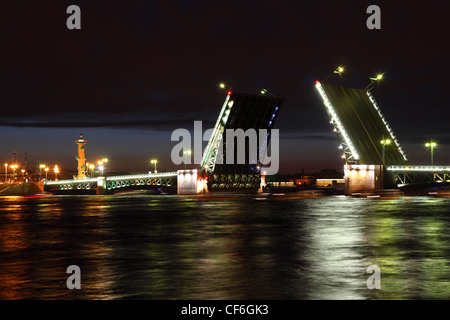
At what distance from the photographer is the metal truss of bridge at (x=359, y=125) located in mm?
64375

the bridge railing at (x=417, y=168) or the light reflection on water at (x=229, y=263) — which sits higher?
the bridge railing at (x=417, y=168)

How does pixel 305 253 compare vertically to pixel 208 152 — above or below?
below

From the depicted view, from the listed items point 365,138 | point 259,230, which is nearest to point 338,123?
point 365,138

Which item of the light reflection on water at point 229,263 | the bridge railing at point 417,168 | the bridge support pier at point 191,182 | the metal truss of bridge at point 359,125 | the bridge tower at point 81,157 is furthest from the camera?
the bridge tower at point 81,157

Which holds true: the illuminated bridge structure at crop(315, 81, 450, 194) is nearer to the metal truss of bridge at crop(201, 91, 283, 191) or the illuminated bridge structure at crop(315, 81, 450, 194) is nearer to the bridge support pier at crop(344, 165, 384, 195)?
the bridge support pier at crop(344, 165, 384, 195)

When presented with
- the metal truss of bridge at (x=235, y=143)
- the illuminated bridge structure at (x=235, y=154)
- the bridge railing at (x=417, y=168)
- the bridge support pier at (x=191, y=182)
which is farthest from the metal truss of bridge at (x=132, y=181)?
the bridge railing at (x=417, y=168)

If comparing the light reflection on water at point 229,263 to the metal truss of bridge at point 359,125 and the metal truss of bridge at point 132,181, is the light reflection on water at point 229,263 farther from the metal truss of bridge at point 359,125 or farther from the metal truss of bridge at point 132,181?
the metal truss of bridge at point 132,181

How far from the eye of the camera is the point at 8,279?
32.5ft

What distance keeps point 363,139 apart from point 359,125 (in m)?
2.97

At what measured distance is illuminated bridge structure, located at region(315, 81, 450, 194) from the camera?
64.8 metres

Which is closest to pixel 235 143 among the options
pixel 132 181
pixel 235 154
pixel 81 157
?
pixel 235 154
